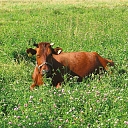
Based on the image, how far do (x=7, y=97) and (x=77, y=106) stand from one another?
1401 millimetres

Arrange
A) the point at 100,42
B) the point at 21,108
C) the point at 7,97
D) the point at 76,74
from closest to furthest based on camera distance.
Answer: the point at 21,108 → the point at 7,97 → the point at 76,74 → the point at 100,42

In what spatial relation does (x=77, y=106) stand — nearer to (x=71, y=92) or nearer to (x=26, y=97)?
(x=71, y=92)

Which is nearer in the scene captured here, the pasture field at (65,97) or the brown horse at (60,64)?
the pasture field at (65,97)

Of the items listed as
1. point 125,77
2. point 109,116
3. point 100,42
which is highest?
point 100,42

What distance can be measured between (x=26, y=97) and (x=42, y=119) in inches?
53.3

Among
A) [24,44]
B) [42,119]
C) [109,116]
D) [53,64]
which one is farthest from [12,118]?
[24,44]

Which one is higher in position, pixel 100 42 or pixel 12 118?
pixel 100 42

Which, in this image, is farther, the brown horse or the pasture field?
the brown horse

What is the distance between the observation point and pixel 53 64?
8.54 metres

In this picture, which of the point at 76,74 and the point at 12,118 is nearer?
the point at 12,118

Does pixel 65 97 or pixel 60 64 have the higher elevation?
pixel 60 64

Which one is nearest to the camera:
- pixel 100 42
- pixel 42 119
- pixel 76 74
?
pixel 42 119

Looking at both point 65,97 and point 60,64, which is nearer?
point 65,97

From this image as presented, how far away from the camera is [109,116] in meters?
5.89
